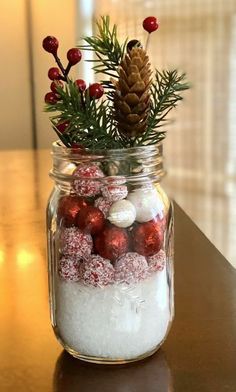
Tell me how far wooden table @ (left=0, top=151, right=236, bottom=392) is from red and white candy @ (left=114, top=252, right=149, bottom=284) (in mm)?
83

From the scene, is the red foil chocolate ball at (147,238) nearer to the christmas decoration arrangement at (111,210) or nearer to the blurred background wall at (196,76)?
the christmas decoration arrangement at (111,210)

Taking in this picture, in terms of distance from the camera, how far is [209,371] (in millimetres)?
588

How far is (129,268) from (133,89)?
0.48 ft

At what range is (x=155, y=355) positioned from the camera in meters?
0.62

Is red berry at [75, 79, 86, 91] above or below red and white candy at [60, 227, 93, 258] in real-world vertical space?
above

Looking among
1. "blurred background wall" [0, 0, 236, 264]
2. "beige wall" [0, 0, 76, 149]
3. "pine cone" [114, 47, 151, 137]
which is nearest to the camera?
"pine cone" [114, 47, 151, 137]

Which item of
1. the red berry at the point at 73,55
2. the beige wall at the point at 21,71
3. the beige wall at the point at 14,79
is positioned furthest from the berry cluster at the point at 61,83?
the beige wall at the point at 14,79

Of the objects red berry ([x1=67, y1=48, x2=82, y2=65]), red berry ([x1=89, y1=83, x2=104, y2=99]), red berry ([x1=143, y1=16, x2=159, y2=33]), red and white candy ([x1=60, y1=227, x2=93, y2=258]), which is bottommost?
red and white candy ([x1=60, y1=227, x2=93, y2=258])

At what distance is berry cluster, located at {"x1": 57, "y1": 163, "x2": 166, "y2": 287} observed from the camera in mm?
569

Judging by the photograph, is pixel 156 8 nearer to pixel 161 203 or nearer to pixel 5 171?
pixel 5 171

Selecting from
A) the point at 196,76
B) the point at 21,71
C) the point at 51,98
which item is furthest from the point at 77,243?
the point at 21,71

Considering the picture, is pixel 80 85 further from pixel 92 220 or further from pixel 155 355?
pixel 155 355

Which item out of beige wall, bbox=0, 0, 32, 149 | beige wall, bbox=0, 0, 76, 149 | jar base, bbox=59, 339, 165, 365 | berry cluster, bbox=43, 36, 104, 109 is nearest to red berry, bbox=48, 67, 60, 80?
berry cluster, bbox=43, 36, 104, 109

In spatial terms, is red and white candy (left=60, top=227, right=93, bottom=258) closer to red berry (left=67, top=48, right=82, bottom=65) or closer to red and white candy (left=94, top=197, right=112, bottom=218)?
red and white candy (left=94, top=197, right=112, bottom=218)
